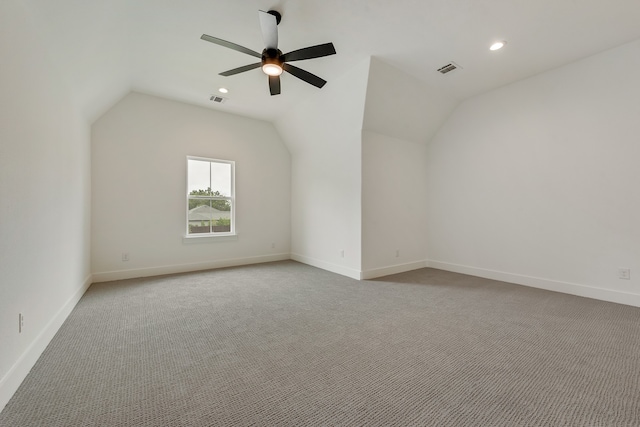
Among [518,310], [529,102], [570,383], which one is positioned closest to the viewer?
[570,383]

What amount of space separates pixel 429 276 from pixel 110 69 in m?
5.31

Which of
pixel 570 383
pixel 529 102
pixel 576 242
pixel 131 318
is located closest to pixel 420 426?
pixel 570 383

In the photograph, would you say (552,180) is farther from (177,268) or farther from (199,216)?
(177,268)

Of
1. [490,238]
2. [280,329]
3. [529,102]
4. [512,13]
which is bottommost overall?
[280,329]

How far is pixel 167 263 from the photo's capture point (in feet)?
15.2

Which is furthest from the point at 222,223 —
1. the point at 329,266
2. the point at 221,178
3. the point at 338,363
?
the point at 338,363

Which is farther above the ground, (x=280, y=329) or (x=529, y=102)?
(x=529, y=102)

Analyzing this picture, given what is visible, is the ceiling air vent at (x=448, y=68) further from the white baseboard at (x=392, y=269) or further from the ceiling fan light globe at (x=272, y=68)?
the white baseboard at (x=392, y=269)

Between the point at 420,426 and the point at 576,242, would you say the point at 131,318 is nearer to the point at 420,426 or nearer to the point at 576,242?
the point at 420,426

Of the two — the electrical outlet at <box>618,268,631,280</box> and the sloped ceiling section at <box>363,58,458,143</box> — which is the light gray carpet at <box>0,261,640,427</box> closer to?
the electrical outlet at <box>618,268,631,280</box>

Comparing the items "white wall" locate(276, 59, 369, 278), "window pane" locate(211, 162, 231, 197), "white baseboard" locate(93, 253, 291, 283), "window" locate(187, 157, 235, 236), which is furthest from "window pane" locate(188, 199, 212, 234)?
"white wall" locate(276, 59, 369, 278)

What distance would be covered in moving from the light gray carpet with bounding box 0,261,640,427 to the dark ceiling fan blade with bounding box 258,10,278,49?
2.73 meters

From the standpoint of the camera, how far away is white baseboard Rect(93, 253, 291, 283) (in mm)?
4129

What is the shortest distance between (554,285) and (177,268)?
583cm
